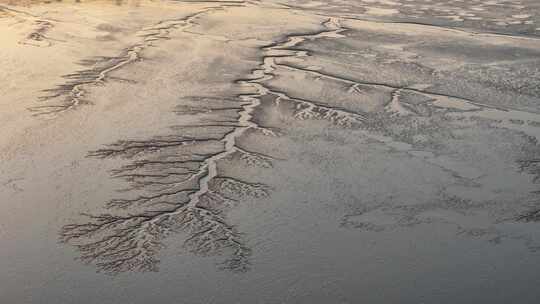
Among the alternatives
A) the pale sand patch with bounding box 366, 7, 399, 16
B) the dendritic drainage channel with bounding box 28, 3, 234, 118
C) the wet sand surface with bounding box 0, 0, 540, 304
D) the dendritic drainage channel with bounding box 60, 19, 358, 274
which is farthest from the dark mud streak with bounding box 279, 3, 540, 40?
the dendritic drainage channel with bounding box 60, 19, 358, 274

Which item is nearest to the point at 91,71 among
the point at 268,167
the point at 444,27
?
the point at 268,167

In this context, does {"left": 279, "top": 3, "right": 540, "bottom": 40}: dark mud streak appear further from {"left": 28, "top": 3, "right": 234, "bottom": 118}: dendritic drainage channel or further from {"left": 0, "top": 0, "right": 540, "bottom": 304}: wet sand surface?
{"left": 28, "top": 3, "right": 234, "bottom": 118}: dendritic drainage channel

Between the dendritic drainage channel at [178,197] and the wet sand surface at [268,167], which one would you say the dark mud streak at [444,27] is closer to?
the wet sand surface at [268,167]

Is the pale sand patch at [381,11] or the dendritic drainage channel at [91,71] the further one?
the pale sand patch at [381,11]

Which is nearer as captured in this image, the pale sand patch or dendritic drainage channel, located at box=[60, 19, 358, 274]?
dendritic drainage channel, located at box=[60, 19, 358, 274]

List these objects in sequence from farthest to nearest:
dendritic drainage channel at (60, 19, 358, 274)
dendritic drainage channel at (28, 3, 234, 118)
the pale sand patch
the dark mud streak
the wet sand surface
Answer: the pale sand patch → the dark mud streak → dendritic drainage channel at (28, 3, 234, 118) → dendritic drainage channel at (60, 19, 358, 274) → the wet sand surface

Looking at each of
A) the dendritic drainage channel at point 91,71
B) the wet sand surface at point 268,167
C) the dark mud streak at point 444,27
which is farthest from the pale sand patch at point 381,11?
the dendritic drainage channel at point 91,71

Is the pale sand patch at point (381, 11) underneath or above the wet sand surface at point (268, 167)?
above

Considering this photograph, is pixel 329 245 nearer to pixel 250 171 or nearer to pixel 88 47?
pixel 250 171

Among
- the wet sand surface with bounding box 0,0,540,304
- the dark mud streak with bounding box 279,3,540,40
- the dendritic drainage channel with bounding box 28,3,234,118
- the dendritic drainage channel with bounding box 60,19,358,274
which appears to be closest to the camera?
the wet sand surface with bounding box 0,0,540,304
